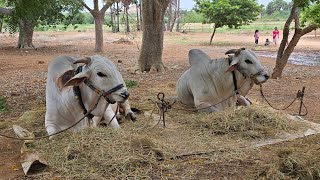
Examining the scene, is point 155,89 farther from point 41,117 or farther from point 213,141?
point 213,141

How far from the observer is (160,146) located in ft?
14.1

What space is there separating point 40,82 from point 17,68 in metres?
3.98

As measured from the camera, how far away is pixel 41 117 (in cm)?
570

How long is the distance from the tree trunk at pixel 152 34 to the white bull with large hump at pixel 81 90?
689 cm

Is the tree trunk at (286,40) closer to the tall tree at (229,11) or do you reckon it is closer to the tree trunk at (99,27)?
the tree trunk at (99,27)

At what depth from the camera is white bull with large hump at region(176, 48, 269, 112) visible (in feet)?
18.6

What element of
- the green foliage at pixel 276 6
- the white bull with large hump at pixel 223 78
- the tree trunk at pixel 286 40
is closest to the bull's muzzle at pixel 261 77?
the white bull with large hump at pixel 223 78

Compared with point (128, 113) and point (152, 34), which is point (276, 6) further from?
point (128, 113)

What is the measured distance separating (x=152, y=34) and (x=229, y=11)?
1502 cm

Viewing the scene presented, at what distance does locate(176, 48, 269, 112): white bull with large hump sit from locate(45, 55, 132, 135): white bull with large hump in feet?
5.62

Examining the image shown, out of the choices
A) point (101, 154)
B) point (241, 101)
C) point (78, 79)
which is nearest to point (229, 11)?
point (241, 101)

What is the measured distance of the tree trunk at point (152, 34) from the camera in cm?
1151

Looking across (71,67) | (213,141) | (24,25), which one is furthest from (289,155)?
(24,25)

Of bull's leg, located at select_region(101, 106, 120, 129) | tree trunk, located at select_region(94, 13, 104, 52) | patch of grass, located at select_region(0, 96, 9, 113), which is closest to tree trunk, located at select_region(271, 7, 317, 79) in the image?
bull's leg, located at select_region(101, 106, 120, 129)
